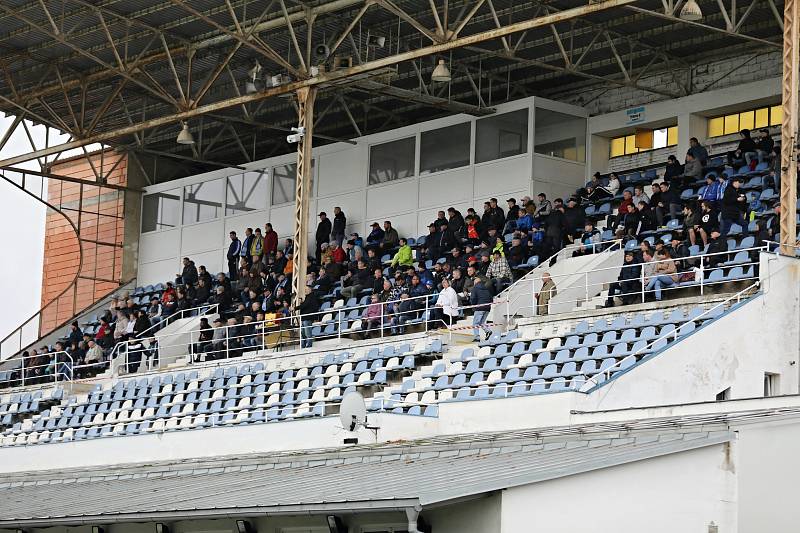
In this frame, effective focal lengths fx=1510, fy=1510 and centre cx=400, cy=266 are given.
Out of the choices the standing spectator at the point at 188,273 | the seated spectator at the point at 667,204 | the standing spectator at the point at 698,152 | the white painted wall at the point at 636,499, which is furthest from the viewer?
the standing spectator at the point at 188,273

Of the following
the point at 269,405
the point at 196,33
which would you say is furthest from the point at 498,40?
the point at 269,405

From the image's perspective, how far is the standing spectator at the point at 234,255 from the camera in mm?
36594

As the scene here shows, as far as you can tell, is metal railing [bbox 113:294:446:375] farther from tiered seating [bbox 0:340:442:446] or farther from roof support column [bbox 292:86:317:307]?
tiered seating [bbox 0:340:442:446]

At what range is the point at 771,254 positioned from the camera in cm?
2139

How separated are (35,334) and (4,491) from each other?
19.6 m

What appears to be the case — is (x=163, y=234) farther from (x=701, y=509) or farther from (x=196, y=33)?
(x=701, y=509)

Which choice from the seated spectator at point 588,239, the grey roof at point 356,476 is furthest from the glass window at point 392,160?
the grey roof at point 356,476

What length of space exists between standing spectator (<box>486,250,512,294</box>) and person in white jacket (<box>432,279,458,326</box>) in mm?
842

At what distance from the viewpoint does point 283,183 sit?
125 ft

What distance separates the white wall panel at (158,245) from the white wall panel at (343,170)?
5.65 meters

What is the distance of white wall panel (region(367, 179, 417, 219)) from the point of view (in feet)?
114

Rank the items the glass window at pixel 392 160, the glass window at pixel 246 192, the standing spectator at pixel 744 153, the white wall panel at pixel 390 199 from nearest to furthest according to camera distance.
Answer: the standing spectator at pixel 744 153
the white wall panel at pixel 390 199
the glass window at pixel 392 160
the glass window at pixel 246 192

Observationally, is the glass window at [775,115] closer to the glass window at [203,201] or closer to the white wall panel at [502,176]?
the white wall panel at [502,176]

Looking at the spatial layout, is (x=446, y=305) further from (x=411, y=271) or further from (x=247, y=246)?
(x=247, y=246)
